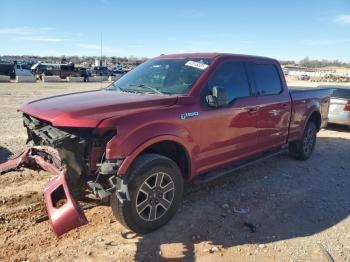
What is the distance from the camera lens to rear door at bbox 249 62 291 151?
5738 mm

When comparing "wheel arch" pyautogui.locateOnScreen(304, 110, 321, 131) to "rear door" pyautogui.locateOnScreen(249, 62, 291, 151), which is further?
"wheel arch" pyautogui.locateOnScreen(304, 110, 321, 131)

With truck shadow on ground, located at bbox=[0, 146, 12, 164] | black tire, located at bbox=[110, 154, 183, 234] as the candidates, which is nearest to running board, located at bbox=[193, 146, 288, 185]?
black tire, located at bbox=[110, 154, 183, 234]

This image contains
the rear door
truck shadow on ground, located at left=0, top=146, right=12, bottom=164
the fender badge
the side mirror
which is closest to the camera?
the fender badge

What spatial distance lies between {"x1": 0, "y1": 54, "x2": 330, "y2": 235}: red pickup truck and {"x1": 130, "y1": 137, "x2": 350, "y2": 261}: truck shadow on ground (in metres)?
0.34

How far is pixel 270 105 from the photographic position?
19.4 ft

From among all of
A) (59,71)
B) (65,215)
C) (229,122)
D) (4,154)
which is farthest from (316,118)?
(59,71)

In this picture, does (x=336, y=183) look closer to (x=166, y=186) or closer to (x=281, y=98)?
(x=281, y=98)

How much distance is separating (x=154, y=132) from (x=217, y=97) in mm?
1060

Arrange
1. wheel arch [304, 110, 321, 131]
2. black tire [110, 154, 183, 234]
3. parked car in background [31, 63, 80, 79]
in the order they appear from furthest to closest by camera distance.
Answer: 1. parked car in background [31, 63, 80, 79]
2. wheel arch [304, 110, 321, 131]
3. black tire [110, 154, 183, 234]

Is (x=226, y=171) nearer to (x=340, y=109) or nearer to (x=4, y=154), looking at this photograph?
(x=4, y=154)

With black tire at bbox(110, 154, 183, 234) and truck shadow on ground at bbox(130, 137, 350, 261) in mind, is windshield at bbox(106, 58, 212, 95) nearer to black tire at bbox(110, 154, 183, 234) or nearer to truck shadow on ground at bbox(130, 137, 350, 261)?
black tire at bbox(110, 154, 183, 234)

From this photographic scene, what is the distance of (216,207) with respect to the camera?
4.91 meters

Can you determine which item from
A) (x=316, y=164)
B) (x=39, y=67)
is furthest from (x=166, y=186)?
(x=39, y=67)

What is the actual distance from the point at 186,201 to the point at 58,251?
76.5 inches
